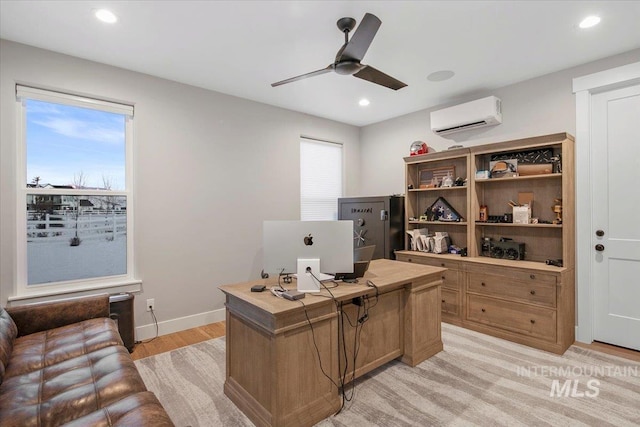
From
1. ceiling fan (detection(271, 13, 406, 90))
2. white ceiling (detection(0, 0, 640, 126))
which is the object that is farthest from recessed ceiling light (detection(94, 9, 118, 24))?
ceiling fan (detection(271, 13, 406, 90))

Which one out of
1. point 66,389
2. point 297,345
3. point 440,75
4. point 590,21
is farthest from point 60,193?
point 590,21

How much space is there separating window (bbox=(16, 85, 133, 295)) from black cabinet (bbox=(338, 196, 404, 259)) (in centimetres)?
296

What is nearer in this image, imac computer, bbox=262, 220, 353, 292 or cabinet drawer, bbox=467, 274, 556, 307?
imac computer, bbox=262, 220, 353, 292

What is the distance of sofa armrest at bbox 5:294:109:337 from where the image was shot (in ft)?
7.18

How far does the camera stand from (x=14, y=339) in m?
2.01

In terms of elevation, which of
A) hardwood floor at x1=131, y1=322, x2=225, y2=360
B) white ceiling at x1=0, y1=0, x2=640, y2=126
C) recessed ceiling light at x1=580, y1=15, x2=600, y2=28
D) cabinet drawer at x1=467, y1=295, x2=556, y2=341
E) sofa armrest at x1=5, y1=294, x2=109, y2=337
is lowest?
hardwood floor at x1=131, y1=322, x2=225, y2=360

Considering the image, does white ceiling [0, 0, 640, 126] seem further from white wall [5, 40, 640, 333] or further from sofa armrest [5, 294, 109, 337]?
sofa armrest [5, 294, 109, 337]

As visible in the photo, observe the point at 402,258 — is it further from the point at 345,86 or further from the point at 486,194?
the point at 345,86

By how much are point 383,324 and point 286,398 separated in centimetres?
102

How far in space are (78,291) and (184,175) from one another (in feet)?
4.92

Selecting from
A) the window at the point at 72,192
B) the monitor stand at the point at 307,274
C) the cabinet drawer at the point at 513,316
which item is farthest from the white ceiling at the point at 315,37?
the cabinet drawer at the point at 513,316

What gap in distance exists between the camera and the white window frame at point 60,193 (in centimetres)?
271

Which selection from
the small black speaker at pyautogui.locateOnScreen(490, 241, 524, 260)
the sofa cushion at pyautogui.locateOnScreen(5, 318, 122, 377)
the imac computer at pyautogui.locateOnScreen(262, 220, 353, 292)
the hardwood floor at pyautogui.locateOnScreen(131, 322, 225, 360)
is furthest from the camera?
the small black speaker at pyautogui.locateOnScreen(490, 241, 524, 260)

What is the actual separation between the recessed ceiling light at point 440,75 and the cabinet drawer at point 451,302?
241 cm
